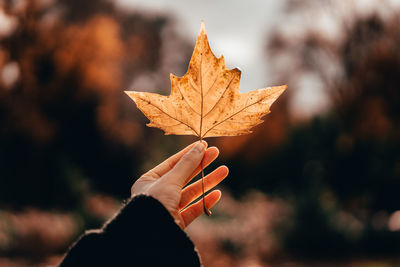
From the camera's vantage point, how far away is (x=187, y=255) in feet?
4.00

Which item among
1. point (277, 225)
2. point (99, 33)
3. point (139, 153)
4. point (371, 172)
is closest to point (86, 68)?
point (99, 33)

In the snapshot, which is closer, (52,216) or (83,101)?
(52,216)

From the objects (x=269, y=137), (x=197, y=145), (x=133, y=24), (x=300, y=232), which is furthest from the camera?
(x=133, y=24)

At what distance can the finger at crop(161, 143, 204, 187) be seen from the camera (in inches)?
53.7

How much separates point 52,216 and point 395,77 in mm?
12142

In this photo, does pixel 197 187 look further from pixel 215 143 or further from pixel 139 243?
pixel 215 143

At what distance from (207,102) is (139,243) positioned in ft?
2.23

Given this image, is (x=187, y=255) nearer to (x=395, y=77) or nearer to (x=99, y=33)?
(x=99, y=33)

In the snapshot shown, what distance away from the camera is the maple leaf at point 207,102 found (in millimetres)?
1384

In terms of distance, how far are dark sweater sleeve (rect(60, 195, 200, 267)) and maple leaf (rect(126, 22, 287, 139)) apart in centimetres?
41

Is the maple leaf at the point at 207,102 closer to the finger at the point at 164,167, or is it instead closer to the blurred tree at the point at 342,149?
the finger at the point at 164,167

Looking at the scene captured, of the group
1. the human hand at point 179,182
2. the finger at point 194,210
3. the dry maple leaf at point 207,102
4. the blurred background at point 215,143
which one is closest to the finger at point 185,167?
the human hand at point 179,182

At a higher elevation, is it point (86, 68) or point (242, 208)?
point (86, 68)

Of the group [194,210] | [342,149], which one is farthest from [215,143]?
[194,210]
